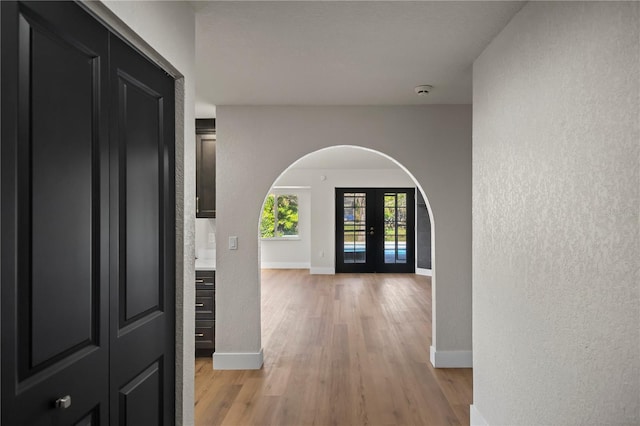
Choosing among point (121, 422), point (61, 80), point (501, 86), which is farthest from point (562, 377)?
point (61, 80)

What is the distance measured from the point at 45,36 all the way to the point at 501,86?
2.23m

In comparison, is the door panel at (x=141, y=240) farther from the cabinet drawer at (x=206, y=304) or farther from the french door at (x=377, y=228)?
the french door at (x=377, y=228)

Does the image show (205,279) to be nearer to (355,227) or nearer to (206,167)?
(206,167)

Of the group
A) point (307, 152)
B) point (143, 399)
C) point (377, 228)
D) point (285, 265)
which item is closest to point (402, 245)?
point (377, 228)

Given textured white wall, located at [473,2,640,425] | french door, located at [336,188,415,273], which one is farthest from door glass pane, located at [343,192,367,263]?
textured white wall, located at [473,2,640,425]

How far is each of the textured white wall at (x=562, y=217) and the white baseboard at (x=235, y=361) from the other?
2.20m

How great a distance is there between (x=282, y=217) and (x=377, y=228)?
9.24ft

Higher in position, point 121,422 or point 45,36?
point 45,36

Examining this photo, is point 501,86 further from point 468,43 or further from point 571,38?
point 571,38

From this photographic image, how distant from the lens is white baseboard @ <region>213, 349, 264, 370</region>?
4137 mm

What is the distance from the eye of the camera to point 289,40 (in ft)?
8.48

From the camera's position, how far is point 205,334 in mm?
4430

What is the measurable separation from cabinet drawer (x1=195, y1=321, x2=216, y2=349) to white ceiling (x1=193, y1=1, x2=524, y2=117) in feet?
7.32

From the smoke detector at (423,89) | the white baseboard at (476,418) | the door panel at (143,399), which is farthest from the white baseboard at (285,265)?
the door panel at (143,399)
